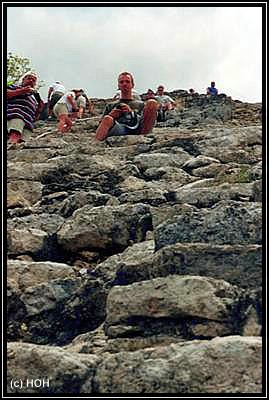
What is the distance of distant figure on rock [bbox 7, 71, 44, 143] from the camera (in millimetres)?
11406

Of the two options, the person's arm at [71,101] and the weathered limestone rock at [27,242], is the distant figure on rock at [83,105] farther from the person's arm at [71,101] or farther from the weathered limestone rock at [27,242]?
the weathered limestone rock at [27,242]

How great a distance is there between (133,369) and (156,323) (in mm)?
543

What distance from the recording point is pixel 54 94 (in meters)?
16.5

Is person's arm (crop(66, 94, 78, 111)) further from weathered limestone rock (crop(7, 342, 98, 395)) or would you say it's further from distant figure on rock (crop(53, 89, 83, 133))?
weathered limestone rock (crop(7, 342, 98, 395))

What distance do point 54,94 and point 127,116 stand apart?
19.3 feet

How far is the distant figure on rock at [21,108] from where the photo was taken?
37.4 feet

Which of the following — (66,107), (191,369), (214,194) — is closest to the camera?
(191,369)

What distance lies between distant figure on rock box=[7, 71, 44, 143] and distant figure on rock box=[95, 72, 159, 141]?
4.04 ft

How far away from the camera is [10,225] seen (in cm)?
622

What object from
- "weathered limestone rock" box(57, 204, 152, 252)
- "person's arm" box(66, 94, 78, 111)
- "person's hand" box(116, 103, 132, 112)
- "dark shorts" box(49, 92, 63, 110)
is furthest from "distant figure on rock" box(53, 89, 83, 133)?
"weathered limestone rock" box(57, 204, 152, 252)

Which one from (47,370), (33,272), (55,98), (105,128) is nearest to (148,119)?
(105,128)

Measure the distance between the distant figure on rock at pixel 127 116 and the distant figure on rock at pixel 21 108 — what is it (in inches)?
48.4

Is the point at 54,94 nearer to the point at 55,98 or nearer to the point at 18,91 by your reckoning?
the point at 55,98

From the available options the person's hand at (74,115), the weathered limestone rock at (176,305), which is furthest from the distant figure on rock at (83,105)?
the weathered limestone rock at (176,305)
